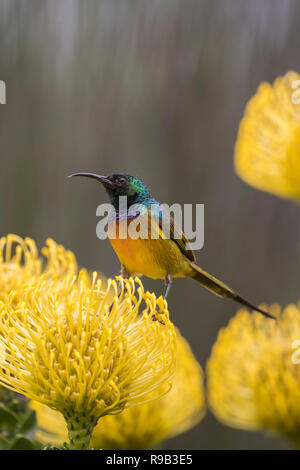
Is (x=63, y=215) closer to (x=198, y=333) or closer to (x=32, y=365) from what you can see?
(x=198, y=333)

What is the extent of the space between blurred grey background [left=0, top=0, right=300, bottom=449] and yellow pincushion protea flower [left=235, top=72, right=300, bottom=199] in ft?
3.41

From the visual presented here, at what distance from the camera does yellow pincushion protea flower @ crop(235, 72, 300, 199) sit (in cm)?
120

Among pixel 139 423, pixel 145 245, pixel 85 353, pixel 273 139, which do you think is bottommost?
pixel 139 423

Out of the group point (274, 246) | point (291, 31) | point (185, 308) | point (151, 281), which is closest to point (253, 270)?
point (274, 246)

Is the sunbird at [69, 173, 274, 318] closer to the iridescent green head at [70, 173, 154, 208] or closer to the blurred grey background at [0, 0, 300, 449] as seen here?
the iridescent green head at [70, 173, 154, 208]

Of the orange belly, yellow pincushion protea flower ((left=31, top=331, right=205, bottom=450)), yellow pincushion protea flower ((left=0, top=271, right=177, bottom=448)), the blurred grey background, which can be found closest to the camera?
yellow pincushion protea flower ((left=0, top=271, right=177, bottom=448))

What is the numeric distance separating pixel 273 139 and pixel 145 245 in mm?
536

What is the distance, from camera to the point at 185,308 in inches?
98.6

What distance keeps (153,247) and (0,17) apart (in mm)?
1493

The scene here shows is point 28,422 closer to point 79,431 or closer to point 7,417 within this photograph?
point 7,417

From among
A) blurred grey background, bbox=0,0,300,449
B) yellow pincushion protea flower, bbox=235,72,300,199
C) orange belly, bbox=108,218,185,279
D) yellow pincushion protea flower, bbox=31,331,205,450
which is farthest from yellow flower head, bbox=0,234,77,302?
blurred grey background, bbox=0,0,300,449

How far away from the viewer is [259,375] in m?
1.17

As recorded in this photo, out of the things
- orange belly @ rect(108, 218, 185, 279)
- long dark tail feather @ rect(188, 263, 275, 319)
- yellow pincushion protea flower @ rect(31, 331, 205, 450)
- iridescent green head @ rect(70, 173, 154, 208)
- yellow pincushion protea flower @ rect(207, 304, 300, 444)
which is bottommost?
yellow pincushion protea flower @ rect(31, 331, 205, 450)

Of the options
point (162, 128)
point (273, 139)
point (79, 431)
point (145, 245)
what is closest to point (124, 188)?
point (145, 245)
